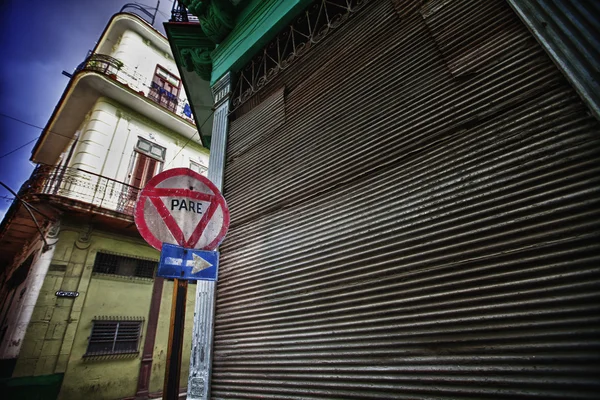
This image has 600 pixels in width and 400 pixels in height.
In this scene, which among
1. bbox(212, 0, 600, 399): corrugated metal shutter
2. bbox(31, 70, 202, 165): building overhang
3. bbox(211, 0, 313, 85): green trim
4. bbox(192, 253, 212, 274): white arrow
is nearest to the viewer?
bbox(212, 0, 600, 399): corrugated metal shutter

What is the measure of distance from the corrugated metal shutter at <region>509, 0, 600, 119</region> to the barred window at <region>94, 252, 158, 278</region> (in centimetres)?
1167

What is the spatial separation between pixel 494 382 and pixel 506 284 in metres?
0.57

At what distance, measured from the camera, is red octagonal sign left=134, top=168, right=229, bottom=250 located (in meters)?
1.92

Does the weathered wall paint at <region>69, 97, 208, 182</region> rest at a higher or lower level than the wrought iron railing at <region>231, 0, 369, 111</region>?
higher

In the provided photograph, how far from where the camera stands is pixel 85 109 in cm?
1157

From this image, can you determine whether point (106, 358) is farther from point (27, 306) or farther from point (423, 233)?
point (423, 233)

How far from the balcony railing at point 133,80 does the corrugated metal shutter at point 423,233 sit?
10.5m

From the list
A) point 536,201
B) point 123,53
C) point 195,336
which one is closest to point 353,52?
point 536,201

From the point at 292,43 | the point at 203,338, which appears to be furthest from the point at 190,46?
the point at 203,338

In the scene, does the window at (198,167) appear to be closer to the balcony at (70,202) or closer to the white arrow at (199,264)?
the balcony at (70,202)

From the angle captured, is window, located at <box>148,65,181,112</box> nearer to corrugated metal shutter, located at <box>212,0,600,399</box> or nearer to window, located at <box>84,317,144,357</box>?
window, located at <box>84,317,144,357</box>

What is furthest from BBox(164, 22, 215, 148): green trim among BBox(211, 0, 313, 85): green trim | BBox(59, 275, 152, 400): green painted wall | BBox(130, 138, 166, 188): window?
BBox(59, 275, 152, 400): green painted wall

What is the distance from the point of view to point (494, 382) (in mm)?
1553

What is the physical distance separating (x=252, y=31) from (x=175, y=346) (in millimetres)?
5308
